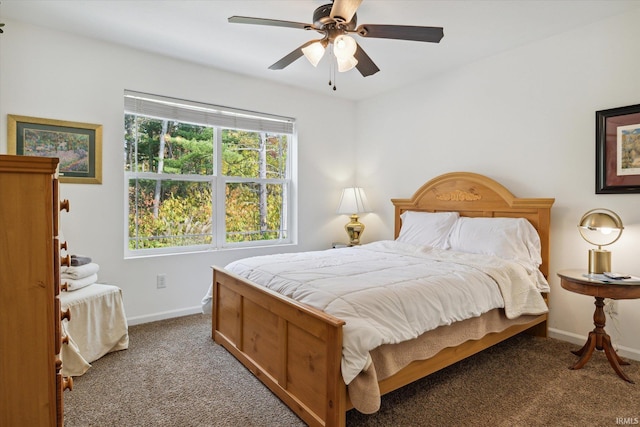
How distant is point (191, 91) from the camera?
11.5 feet

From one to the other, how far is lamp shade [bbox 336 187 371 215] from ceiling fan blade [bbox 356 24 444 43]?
2402 mm

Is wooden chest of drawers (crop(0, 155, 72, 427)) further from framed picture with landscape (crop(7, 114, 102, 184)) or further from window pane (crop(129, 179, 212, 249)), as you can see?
window pane (crop(129, 179, 212, 249))

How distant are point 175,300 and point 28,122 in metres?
1.94

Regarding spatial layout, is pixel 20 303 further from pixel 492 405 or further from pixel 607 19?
pixel 607 19

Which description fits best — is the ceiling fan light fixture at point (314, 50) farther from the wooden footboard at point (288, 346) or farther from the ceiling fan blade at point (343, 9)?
the wooden footboard at point (288, 346)

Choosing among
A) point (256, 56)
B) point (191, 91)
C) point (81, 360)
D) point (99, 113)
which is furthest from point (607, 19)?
point (81, 360)

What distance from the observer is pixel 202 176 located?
3.68m

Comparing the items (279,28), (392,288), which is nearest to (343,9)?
(279,28)

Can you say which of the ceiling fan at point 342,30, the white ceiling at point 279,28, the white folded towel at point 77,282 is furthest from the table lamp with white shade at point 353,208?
the white folded towel at point 77,282

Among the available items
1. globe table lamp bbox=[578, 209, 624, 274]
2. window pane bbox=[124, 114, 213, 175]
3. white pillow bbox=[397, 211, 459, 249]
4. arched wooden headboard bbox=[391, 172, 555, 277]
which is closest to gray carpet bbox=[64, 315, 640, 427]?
globe table lamp bbox=[578, 209, 624, 274]

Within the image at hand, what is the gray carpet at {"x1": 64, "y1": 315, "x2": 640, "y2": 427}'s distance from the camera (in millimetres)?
1819

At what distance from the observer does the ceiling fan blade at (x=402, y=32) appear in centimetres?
207

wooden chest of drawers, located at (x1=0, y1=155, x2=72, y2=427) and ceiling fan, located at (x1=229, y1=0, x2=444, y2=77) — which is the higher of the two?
ceiling fan, located at (x1=229, y1=0, x2=444, y2=77)

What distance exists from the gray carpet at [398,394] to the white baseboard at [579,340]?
19 centimetres
